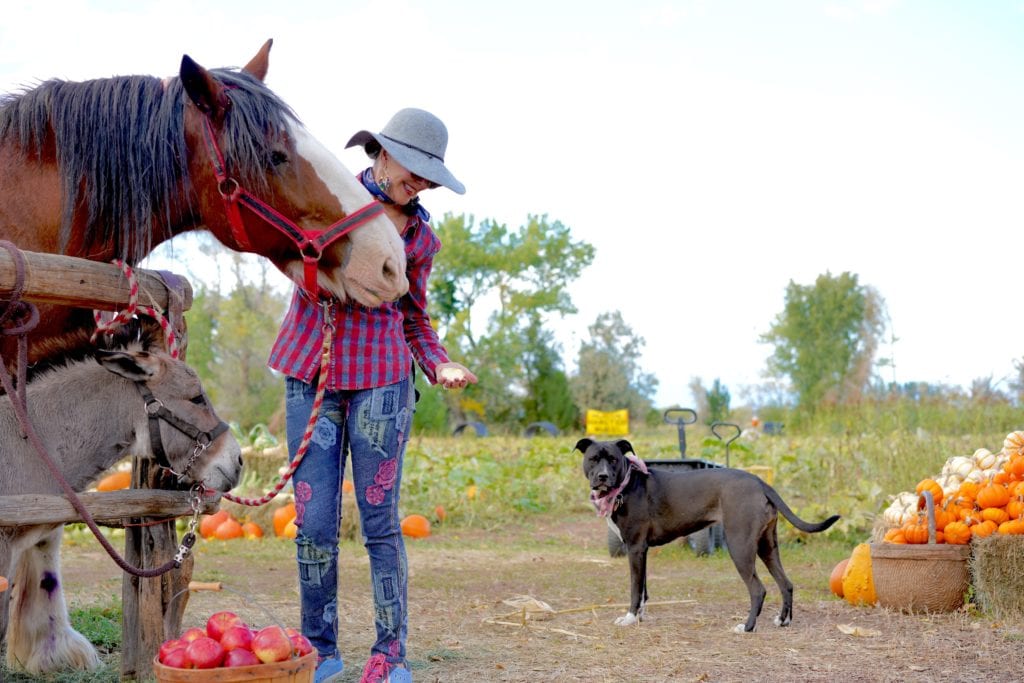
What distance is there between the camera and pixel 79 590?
6.73 meters

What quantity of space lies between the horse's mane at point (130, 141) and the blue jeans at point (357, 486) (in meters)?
0.86

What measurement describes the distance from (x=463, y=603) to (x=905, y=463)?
14.9 feet

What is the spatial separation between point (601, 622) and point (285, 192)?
11.7ft

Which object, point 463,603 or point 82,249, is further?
point 463,603

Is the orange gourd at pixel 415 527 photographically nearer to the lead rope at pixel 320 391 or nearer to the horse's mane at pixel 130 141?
the lead rope at pixel 320 391

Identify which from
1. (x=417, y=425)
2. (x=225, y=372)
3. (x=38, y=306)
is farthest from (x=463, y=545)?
(x=225, y=372)

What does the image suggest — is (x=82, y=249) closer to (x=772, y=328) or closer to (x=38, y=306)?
(x=38, y=306)

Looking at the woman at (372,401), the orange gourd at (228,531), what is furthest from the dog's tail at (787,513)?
the orange gourd at (228,531)

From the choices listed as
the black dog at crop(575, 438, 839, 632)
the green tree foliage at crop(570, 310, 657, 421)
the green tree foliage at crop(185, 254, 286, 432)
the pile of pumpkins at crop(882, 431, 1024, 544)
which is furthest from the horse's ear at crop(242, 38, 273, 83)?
the green tree foliage at crop(570, 310, 657, 421)

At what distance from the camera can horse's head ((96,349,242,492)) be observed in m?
3.34

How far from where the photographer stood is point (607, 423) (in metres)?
→ 23.7

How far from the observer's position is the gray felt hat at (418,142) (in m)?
3.48

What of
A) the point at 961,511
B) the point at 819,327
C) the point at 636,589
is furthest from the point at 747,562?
the point at 819,327

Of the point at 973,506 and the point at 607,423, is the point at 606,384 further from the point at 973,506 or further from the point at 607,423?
the point at 973,506
